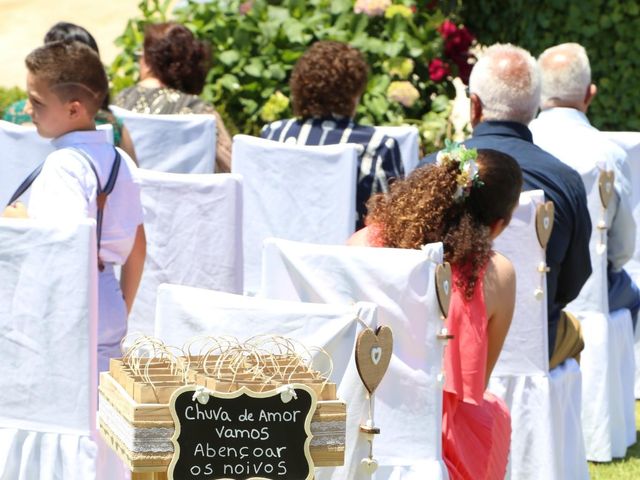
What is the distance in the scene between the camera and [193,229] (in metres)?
4.97

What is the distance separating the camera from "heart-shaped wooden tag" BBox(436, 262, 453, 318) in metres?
3.51

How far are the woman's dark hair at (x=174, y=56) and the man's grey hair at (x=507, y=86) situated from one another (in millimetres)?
1839

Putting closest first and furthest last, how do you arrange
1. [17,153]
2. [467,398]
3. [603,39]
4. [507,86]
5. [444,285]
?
[444,285], [467,398], [507,86], [17,153], [603,39]

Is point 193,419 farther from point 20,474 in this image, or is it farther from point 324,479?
point 20,474

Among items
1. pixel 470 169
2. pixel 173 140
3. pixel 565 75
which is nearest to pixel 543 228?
pixel 470 169

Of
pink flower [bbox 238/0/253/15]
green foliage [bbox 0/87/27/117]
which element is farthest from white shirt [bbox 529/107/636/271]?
green foliage [bbox 0/87/27/117]

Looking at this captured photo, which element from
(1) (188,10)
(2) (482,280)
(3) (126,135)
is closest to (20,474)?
(2) (482,280)

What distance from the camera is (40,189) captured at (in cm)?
382

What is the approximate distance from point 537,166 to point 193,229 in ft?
4.05

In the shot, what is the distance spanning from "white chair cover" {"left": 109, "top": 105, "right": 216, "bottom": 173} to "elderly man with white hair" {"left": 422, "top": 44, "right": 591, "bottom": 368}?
58.5 inches

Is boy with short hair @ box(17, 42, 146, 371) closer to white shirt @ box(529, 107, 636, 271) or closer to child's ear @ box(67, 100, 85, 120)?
child's ear @ box(67, 100, 85, 120)

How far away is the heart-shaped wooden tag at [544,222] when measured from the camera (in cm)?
461

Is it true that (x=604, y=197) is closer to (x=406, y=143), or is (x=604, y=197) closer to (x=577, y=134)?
(x=577, y=134)

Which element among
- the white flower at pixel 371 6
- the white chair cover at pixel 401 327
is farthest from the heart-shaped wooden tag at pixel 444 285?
the white flower at pixel 371 6
